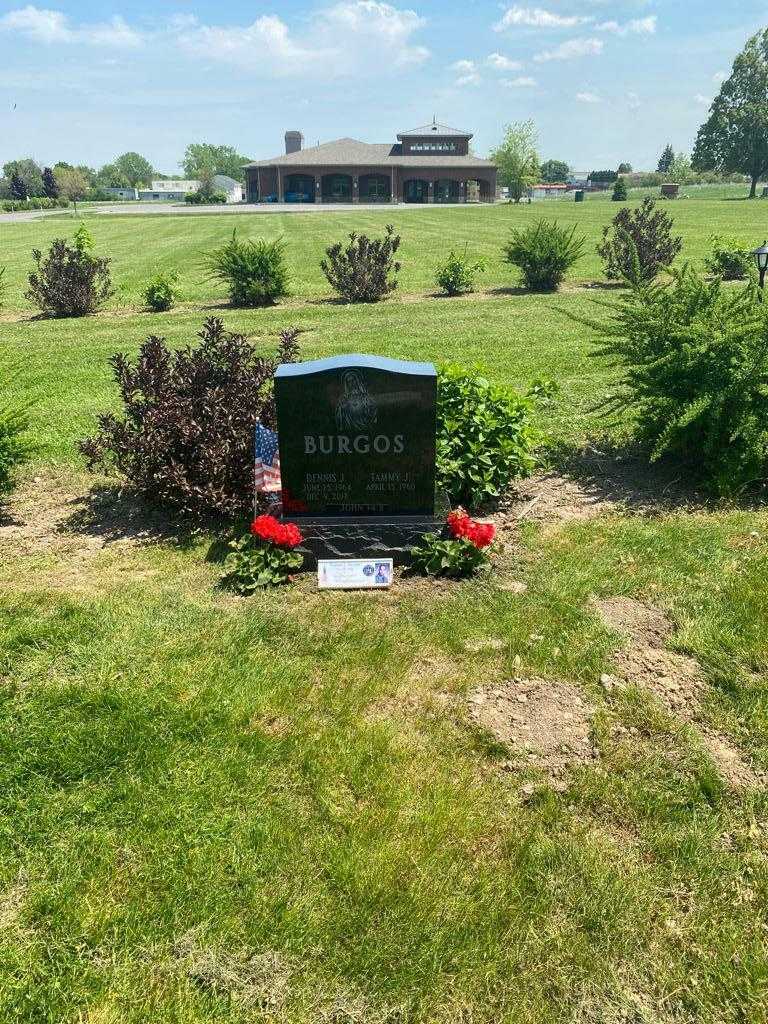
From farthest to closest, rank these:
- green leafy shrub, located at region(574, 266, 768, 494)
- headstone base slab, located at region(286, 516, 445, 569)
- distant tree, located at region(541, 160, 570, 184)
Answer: distant tree, located at region(541, 160, 570, 184)
green leafy shrub, located at region(574, 266, 768, 494)
headstone base slab, located at region(286, 516, 445, 569)

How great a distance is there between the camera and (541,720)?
12.6ft

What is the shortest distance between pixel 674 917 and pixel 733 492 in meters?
3.99

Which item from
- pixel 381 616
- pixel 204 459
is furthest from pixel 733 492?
pixel 204 459

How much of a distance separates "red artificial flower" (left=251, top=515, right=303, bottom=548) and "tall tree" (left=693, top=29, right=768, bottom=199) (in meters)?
107

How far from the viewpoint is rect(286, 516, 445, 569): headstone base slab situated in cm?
523

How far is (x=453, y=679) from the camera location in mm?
4105

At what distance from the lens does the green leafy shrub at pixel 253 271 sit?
15.9m

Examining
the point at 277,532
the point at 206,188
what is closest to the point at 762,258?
the point at 277,532

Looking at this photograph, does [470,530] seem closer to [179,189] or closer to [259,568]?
[259,568]

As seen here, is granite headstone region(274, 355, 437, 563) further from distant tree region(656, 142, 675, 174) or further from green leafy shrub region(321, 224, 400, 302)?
distant tree region(656, 142, 675, 174)

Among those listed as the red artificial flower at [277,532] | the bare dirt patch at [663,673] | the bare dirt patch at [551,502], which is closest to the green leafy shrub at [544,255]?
the bare dirt patch at [551,502]

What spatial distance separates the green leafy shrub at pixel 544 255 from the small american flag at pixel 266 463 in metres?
12.8

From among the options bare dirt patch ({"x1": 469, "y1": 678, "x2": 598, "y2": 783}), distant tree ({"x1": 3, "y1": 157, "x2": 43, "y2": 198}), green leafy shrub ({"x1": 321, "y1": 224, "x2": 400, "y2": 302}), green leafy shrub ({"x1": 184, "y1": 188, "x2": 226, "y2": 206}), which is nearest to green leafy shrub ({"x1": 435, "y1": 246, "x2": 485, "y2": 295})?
green leafy shrub ({"x1": 321, "y1": 224, "x2": 400, "y2": 302})

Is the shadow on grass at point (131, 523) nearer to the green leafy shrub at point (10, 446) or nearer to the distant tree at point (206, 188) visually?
the green leafy shrub at point (10, 446)
